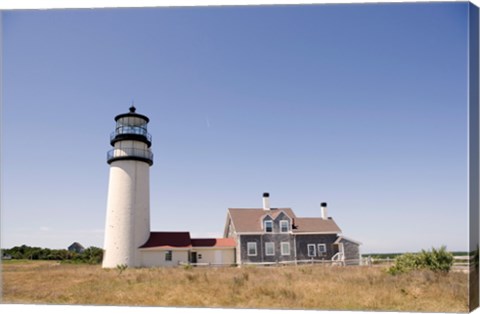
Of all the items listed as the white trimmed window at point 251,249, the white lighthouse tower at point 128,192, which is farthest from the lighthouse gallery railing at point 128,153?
the white trimmed window at point 251,249

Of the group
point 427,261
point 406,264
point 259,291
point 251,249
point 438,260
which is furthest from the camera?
point 251,249

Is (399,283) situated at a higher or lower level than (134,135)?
lower

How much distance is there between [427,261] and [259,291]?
4875mm

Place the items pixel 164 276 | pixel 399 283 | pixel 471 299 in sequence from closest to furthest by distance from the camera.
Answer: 1. pixel 471 299
2. pixel 399 283
3. pixel 164 276

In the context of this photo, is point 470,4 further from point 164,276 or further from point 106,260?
point 106,260

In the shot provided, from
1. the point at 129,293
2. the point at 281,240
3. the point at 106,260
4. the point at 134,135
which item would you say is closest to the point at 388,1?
the point at 129,293

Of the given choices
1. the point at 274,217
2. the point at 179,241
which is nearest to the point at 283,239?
the point at 274,217

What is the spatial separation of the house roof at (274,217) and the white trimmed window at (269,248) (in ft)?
2.65

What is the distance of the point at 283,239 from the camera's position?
59.9ft

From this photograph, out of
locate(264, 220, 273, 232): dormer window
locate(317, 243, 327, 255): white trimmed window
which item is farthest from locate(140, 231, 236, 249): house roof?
locate(317, 243, 327, 255): white trimmed window

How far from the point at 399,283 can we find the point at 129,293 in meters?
7.02

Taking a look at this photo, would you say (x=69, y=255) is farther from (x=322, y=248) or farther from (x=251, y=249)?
(x=322, y=248)

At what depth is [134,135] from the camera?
52.2ft

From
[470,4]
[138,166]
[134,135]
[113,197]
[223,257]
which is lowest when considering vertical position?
[223,257]
